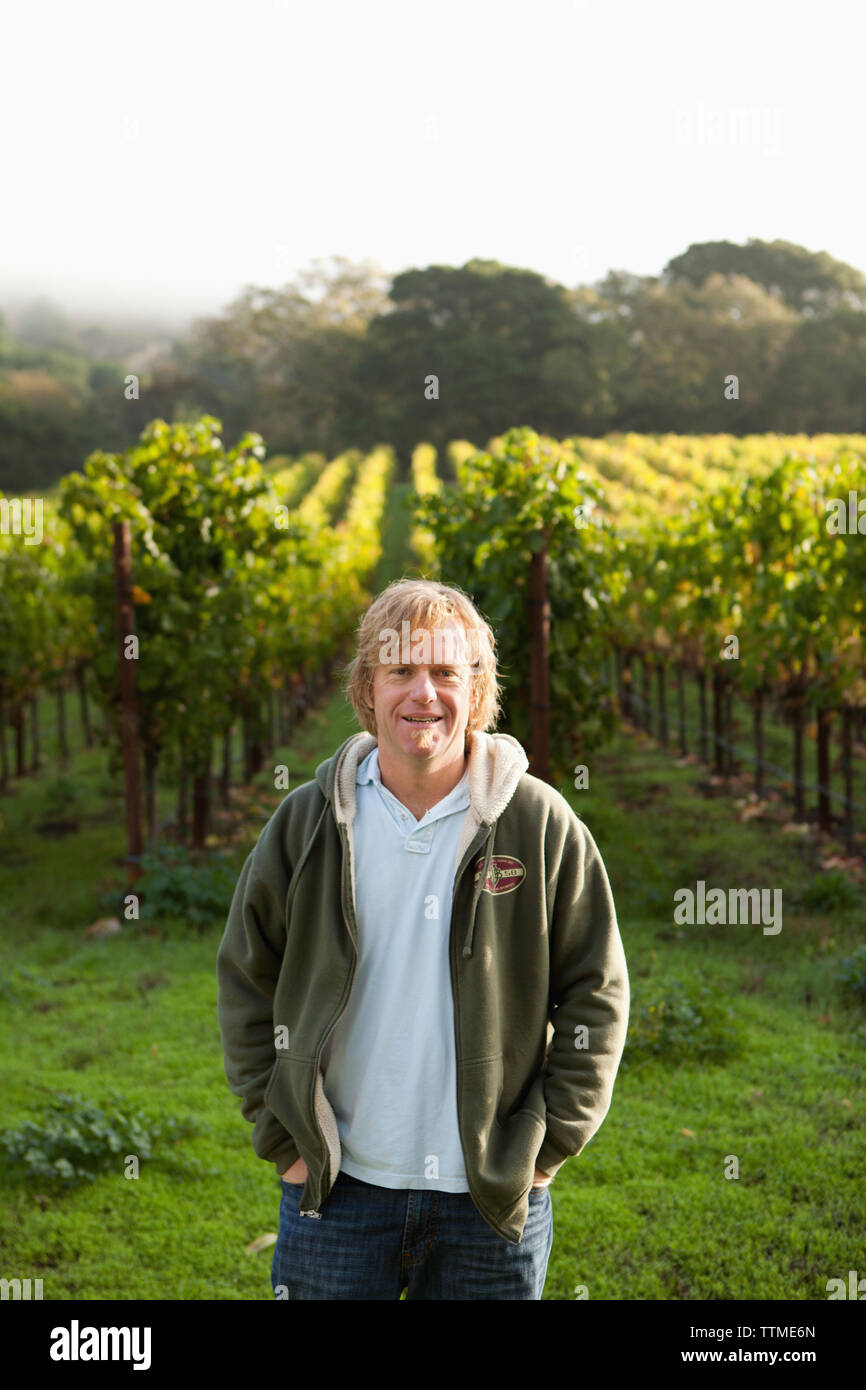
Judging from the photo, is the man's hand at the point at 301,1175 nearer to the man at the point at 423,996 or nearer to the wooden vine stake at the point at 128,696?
the man at the point at 423,996

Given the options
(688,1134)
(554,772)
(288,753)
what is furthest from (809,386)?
(688,1134)

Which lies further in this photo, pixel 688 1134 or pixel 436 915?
pixel 688 1134

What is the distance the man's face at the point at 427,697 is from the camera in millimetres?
2535

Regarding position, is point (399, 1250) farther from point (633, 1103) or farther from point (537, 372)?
point (537, 372)

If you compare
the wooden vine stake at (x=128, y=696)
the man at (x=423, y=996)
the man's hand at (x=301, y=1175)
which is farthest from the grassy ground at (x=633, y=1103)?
the man at (x=423, y=996)

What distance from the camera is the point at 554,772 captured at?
9.43 metres

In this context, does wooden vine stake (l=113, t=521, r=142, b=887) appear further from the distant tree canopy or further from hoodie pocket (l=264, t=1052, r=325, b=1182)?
the distant tree canopy

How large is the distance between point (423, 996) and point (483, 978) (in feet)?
0.44

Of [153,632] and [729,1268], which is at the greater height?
[153,632]

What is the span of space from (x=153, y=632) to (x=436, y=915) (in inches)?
314

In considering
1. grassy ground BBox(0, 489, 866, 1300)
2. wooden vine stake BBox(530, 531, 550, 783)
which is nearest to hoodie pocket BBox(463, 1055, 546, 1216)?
grassy ground BBox(0, 489, 866, 1300)

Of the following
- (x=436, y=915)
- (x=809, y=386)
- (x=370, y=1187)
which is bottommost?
(x=370, y=1187)

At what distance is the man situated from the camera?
97.4 inches
